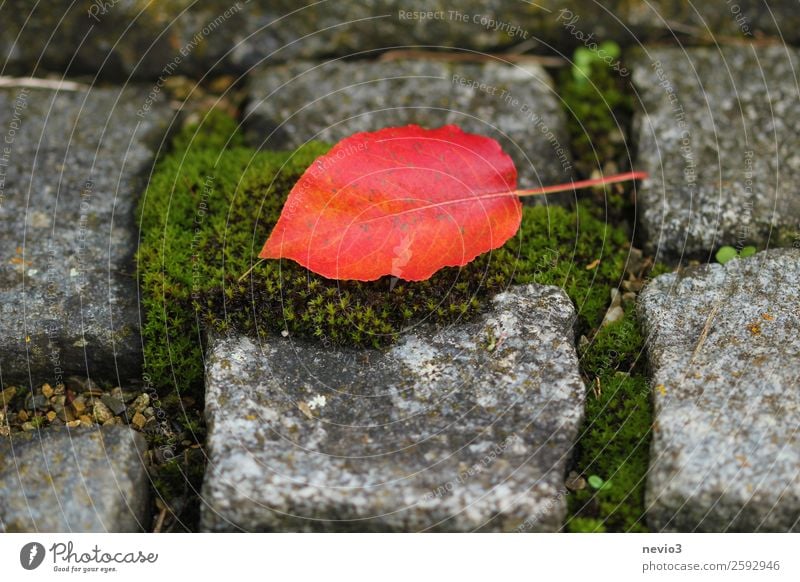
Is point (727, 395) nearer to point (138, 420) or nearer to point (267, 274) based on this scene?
point (267, 274)

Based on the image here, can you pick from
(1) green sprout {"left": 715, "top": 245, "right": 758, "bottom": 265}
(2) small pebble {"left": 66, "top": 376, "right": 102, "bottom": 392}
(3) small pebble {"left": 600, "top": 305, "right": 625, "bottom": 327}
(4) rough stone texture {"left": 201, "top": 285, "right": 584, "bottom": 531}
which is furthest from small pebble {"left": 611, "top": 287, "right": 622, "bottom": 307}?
(2) small pebble {"left": 66, "top": 376, "right": 102, "bottom": 392}

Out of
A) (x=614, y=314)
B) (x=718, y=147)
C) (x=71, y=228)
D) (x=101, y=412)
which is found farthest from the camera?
(x=718, y=147)

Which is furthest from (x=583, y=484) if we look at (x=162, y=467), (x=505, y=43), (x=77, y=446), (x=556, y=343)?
(x=505, y=43)

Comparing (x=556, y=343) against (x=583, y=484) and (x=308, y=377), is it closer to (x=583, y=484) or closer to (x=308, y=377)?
(x=583, y=484)

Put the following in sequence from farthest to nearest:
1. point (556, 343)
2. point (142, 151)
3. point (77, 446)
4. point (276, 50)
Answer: point (276, 50) → point (142, 151) → point (556, 343) → point (77, 446)

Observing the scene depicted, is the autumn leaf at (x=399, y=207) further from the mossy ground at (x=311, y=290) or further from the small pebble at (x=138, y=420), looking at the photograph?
the small pebble at (x=138, y=420)
